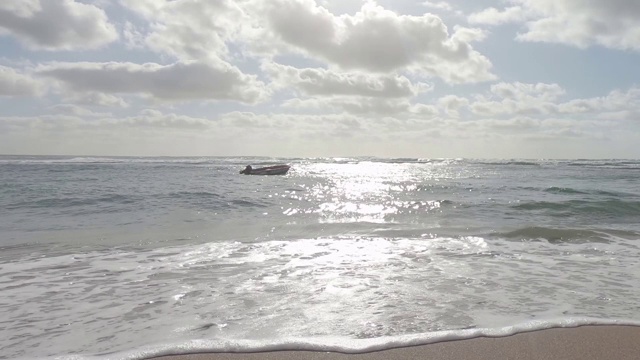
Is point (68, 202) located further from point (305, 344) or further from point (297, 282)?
point (305, 344)

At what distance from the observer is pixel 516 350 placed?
145 inches

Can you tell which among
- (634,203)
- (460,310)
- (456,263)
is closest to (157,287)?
(460,310)

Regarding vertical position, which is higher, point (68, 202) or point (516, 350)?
point (516, 350)

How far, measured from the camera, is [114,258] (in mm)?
7535

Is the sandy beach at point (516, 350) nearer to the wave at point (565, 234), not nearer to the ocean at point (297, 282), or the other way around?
the ocean at point (297, 282)

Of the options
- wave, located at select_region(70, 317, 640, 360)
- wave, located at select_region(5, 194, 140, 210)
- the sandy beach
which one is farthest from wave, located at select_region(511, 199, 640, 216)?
wave, located at select_region(5, 194, 140, 210)

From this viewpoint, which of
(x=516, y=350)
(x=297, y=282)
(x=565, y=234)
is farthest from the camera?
(x=565, y=234)

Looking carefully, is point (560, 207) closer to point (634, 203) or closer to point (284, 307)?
point (634, 203)

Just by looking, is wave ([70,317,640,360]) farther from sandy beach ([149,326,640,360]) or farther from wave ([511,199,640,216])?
wave ([511,199,640,216])

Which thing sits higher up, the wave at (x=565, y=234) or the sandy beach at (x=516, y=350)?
the sandy beach at (x=516, y=350)

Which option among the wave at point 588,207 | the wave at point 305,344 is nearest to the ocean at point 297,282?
the wave at point 305,344

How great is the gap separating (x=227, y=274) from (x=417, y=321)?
3029 millimetres

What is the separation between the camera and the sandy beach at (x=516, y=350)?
3.56 m

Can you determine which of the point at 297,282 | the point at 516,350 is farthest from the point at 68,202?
the point at 516,350
